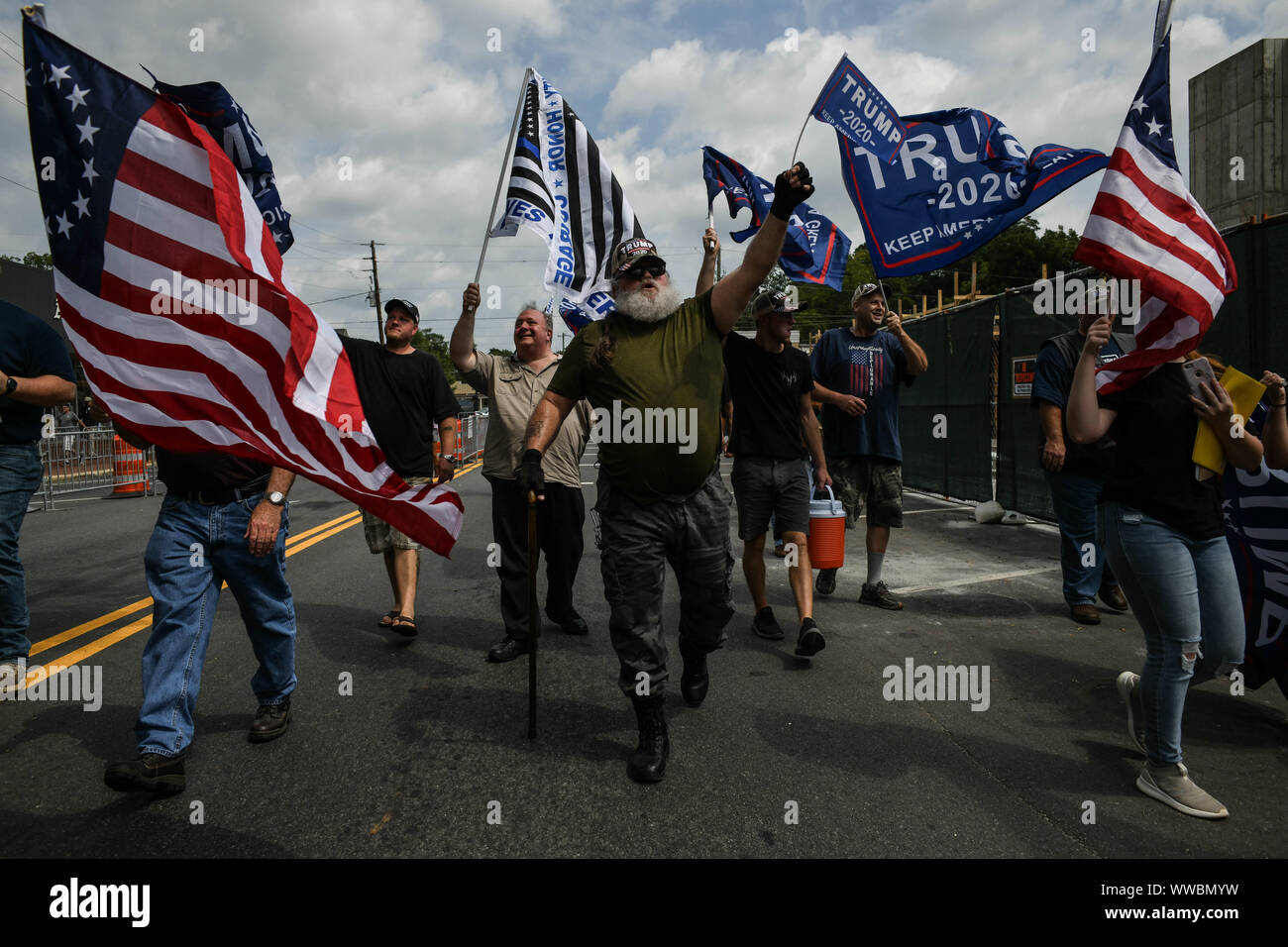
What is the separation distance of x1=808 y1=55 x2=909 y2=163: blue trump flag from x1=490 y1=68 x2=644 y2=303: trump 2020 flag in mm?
1481

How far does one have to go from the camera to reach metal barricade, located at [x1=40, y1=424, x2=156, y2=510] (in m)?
13.4

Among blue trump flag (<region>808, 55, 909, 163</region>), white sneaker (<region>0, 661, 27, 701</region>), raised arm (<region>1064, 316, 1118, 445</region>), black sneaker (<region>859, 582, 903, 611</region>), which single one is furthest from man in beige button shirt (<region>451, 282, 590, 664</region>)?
raised arm (<region>1064, 316, 1118, 445</region>)

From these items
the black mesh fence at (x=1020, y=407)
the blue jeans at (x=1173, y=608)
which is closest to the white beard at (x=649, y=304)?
the blue jeans at (x=1173, y=608)

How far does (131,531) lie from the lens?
947 centimetres

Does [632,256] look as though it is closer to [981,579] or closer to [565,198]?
[565,198]

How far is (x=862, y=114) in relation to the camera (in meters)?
4.70

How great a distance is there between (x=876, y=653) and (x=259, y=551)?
334 cm

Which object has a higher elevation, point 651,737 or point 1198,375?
point 1198,375

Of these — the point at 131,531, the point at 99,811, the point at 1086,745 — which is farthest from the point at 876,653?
the point at 131,531

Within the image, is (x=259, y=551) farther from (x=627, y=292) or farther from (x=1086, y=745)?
(x=1086, y=745)

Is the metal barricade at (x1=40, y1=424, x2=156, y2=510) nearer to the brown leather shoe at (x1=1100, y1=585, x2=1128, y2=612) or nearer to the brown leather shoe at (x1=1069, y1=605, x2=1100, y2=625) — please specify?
the brown leather shoe at (x1=1069, y1=605, x2=1100, y2=625)

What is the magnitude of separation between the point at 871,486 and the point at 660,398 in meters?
3.13

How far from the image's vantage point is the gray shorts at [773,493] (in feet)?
15.4

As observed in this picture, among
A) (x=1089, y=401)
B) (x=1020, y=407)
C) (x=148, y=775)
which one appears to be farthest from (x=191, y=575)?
(x=1020, y=407)
